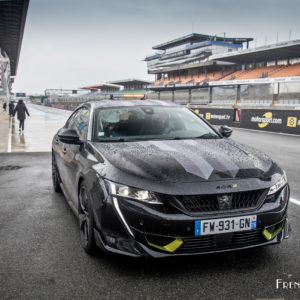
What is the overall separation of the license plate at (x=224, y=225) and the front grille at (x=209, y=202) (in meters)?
0.09

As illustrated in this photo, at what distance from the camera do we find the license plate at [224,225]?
2764mm

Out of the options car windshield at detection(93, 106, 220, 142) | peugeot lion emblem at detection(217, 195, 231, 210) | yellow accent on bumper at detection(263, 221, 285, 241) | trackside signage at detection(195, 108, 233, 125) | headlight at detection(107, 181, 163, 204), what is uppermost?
car windshield at detection(93, 106, 220, 142)

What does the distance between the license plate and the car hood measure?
33 centimetres

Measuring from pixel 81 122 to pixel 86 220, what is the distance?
1566 millimetres

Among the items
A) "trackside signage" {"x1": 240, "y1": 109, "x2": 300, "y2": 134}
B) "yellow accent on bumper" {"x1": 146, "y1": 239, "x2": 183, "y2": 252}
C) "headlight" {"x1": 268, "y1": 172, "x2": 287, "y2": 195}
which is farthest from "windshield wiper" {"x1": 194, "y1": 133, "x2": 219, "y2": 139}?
"trackside signage" {"x1": 240, "y1": 109, "x2": 300, "y2": 134}

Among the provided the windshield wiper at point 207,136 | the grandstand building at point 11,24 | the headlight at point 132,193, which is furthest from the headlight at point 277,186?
the grandstand building at point 11,24

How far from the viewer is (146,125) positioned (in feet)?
14.1

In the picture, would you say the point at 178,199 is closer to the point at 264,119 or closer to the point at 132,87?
the point at 264,119

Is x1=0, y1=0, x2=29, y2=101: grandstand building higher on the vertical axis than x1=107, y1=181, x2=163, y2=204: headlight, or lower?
higher

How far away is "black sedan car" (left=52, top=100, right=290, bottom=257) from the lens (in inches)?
109

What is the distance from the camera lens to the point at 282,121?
716 inches

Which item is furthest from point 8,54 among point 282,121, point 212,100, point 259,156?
point 259,156

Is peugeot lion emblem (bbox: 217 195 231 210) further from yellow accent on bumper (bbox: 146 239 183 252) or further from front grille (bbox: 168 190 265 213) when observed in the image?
yellow accent on bumper (bbox: 146 239 183 252)

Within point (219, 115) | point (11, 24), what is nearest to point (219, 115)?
point (219, 115)
